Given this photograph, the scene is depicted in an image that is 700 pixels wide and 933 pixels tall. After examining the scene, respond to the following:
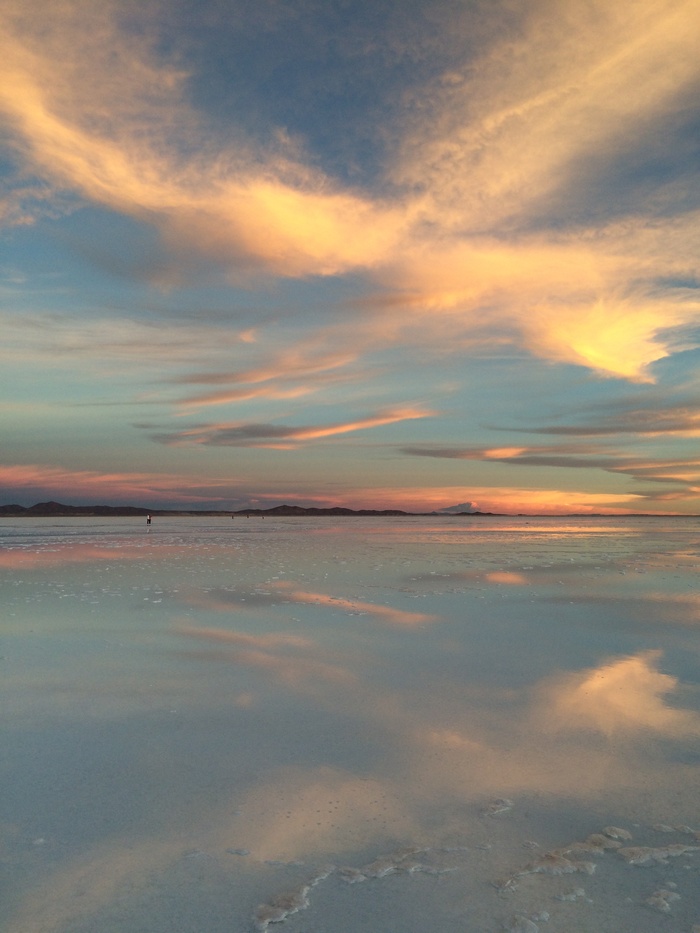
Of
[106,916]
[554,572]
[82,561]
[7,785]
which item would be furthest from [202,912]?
[82,561]

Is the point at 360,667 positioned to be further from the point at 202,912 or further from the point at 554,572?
the point at 554,572

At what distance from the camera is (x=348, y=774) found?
5.36 m

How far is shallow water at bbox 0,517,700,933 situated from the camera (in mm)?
3686

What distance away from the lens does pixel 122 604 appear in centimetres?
1383

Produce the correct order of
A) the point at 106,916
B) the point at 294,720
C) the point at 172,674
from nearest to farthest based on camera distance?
the point at 106,916, the point at 294,720, the point at 172,674

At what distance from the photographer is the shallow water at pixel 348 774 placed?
3686mm

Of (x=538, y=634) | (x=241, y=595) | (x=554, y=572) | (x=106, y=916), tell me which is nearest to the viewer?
(x=106, y=916)

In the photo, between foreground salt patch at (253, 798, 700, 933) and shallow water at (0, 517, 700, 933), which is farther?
shallow water at (0, 517, 700, 933)

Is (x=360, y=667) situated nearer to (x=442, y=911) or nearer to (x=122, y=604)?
(x=442, y=911)

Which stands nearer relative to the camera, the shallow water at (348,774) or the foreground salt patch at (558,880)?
the foreground salt patch at (558,880)

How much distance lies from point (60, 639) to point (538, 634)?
7775 millimetres

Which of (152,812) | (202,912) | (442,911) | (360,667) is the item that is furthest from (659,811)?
(360,667)

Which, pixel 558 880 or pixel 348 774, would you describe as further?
pixel 348 774

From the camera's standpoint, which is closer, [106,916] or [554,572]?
[106,916]
